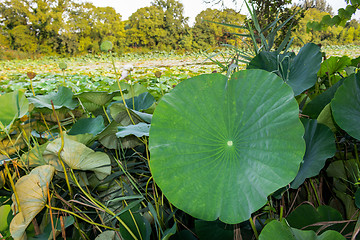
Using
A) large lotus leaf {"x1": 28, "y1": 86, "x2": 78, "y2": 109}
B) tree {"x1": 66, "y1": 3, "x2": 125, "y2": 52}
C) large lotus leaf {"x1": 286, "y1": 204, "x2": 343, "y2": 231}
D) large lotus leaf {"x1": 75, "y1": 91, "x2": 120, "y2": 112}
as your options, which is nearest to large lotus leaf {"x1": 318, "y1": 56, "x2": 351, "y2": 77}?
large lotus leaf {"x1": 286, "y1": 204, "x2": 343, "y2": 231}

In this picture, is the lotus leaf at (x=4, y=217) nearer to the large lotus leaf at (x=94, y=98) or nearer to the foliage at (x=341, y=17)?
the large lotus leaf at (x=94, y=98)

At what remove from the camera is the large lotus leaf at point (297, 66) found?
385 mm

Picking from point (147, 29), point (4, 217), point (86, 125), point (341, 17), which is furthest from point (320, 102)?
point (147, 29)

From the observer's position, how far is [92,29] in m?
13.9

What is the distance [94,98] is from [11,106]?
166 millimetres

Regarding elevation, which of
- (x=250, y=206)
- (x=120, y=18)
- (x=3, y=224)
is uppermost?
(x=120, y=18)

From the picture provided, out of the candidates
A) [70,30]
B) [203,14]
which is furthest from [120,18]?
[203,14]

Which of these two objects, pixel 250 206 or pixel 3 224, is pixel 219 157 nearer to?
pixel 250 206

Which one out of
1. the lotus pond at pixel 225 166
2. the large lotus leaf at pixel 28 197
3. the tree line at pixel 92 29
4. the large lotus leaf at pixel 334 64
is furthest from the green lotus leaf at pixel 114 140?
the tree line at pixel 92 29

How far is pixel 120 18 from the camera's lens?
14.5m

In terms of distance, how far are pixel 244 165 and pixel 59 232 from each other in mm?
303

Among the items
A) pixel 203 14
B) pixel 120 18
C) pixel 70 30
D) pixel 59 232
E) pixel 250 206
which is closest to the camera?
pixel 250 206

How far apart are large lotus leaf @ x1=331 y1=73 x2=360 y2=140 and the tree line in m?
12.9

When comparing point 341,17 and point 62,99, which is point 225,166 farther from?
point 341,17
